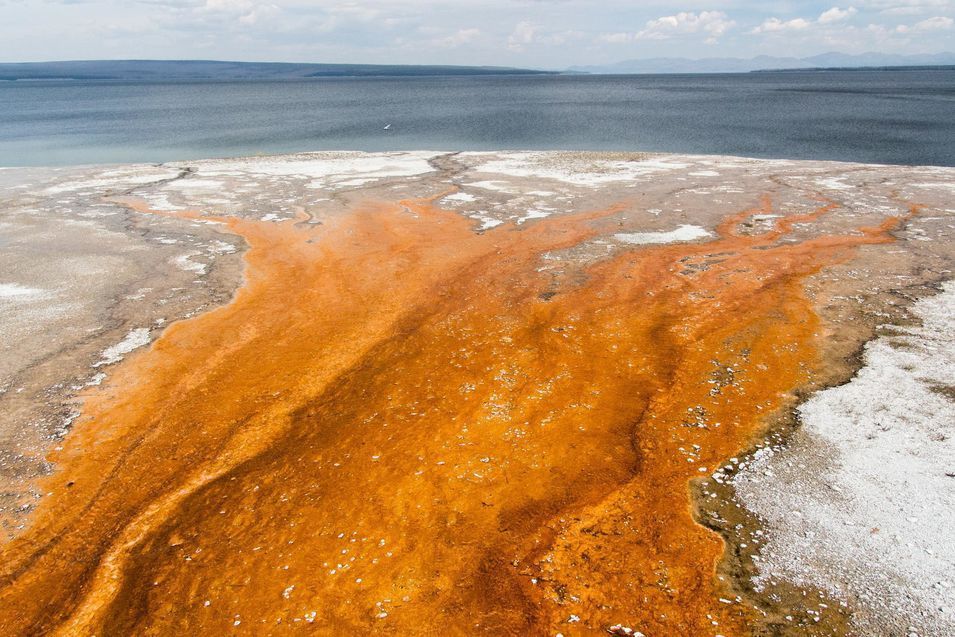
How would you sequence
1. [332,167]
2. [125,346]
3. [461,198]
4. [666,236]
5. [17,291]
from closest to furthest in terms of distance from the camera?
[125,346] → [17,291] → [666,236] → [461,198] → [332,167]

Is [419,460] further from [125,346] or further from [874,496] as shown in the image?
[125,346]

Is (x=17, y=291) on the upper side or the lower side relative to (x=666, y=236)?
lower

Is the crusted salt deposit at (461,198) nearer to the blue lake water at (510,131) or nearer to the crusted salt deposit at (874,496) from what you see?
the crusted salt deposit at (874,496)

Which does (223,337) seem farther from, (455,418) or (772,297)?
(772,297)

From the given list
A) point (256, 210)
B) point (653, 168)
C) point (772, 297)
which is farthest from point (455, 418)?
point (653, 168)

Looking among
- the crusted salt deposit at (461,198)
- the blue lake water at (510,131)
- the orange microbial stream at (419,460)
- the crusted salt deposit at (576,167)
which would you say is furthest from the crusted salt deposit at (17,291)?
the blue lake water at (510,131)

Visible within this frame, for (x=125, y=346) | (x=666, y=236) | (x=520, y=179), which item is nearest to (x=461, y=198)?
(x=520, y=179)
